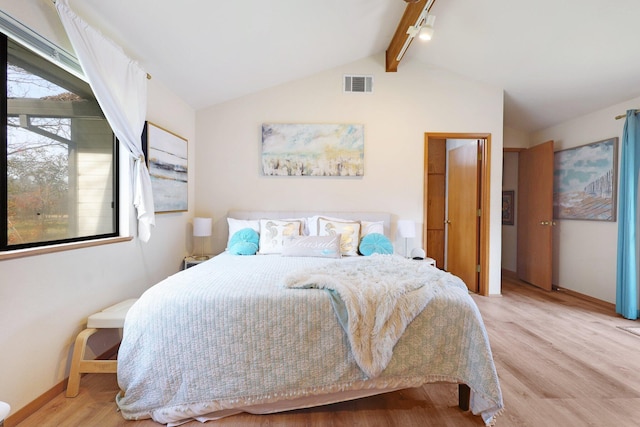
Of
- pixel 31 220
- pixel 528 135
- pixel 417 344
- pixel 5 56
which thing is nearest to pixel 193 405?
pixel 417 344

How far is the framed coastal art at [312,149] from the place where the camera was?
11.8ft

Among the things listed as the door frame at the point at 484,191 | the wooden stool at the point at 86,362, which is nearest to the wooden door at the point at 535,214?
the door frame at the point at 484,191

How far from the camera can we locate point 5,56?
147 centimetres

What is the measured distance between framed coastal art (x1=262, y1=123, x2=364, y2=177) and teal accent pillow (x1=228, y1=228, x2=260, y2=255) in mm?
894

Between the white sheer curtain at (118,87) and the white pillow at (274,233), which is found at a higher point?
the white sheer curtain at (118,87)

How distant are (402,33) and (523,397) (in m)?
3.27

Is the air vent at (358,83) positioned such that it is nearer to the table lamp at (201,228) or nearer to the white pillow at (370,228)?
the white pillow at (370,228)

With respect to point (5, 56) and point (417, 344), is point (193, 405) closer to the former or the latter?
point (417, 344)

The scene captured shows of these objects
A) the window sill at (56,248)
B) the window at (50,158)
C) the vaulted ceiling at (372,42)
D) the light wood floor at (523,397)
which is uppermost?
the vaulted ceiling at (372,42)

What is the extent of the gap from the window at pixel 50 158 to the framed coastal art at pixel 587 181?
5.20 meters

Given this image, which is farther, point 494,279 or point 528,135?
point 528,135

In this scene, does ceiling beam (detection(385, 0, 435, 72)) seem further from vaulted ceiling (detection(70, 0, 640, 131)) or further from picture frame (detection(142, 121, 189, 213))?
picture frame (detection(142, 121, 189, 213))

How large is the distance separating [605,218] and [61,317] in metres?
5.29

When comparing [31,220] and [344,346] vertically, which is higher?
[31,220]
